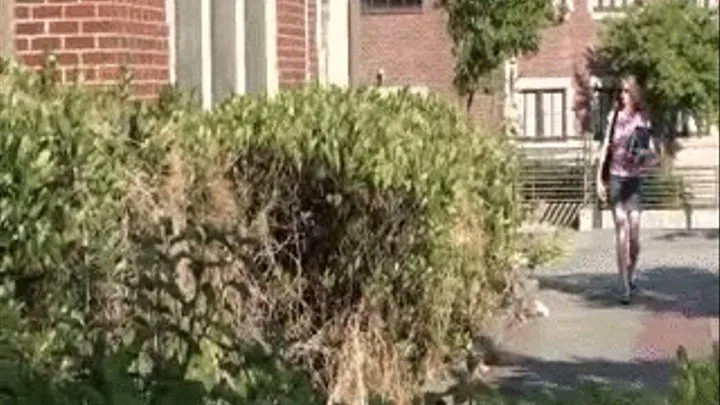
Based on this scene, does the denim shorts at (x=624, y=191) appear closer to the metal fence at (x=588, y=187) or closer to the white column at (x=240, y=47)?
the metal fence at (x=588, y=187)

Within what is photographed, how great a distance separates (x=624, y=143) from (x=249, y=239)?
8.58 ft

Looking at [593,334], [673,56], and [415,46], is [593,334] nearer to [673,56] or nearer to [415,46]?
[415,46]

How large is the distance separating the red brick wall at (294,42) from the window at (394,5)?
6.61 m

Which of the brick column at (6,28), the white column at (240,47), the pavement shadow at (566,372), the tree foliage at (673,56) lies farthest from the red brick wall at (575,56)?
the white column at (240,47)

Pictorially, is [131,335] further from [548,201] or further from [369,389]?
[369,389]

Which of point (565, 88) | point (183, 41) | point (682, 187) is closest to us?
point (682, 187)

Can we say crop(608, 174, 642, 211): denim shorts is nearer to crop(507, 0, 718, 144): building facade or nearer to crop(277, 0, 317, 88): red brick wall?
crop(507, 0, 718, 144): building facade

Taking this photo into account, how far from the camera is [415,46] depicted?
124 inches

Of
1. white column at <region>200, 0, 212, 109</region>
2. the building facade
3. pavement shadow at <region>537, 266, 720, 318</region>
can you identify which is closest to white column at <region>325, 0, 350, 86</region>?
pavement shadow at <region>537, 266, 720, 318</region>

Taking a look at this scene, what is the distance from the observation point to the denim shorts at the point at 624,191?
2182 mm

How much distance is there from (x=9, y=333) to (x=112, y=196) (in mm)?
1017

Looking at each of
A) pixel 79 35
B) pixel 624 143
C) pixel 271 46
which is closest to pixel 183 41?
pixel 79 35

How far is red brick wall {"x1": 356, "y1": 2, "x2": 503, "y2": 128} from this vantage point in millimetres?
2977

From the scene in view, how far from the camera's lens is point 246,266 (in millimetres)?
5188
